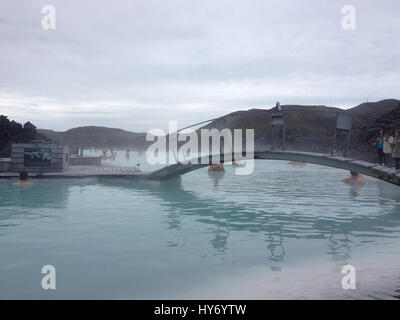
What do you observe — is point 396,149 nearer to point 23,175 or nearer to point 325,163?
point 325,163

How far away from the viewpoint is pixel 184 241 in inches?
505

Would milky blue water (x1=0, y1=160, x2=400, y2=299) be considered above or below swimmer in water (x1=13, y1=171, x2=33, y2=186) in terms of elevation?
below

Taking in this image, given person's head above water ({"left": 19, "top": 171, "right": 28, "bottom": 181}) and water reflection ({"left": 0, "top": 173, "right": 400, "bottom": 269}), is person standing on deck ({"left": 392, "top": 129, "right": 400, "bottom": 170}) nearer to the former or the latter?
water reflection ({"left": 0, "top": 173, "right": 400, "bottom": 269})

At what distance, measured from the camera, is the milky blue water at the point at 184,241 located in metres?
8.95

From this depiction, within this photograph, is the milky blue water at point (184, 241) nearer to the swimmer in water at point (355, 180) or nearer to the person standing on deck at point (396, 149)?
the person standing on deck at point (396, 149)

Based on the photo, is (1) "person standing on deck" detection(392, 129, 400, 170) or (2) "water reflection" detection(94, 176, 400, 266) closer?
(2) "water reflection" detection(94, 176, 400, 266)

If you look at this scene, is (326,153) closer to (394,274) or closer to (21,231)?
(394,274)

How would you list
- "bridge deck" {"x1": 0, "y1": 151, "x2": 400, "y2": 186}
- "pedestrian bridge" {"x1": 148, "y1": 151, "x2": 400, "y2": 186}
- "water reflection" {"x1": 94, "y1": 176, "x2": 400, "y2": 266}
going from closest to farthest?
"water reflection" {"x1": 94, "y1": 176, "x2": 400, "y2": 266} < "pedestrian bridge" {"x1": 148, "y1": 151, "x2": 400, "y2": 186} < "bridge deck" {"x1": 0, "y1": 151, "x2": 400, "y2": 186}

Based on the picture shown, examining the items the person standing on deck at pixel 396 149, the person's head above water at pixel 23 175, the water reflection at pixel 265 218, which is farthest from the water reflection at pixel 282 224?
the person's head above water at pixel 23 175

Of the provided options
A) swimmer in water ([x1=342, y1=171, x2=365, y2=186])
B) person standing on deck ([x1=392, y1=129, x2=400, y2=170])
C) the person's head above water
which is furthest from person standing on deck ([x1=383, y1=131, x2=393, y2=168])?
the person's head above water

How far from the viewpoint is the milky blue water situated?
895 cm

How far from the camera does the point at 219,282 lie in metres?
9.06

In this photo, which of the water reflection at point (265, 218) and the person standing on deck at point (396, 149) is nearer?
the water reflection at point (265, 218)
